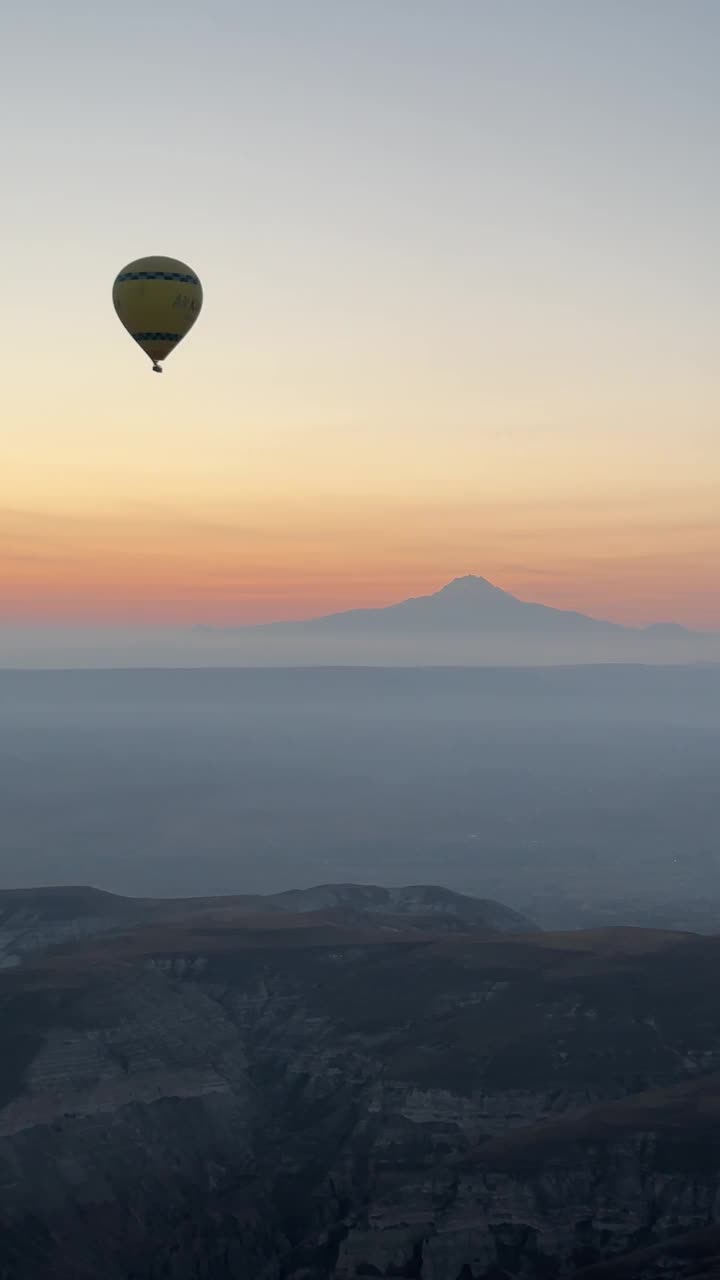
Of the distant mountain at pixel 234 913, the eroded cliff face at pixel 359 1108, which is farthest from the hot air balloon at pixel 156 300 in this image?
the distant mountain at pixel 234 913

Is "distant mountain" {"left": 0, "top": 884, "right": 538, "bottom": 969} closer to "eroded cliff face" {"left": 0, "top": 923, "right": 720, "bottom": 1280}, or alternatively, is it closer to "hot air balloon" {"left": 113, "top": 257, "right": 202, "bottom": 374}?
"eroded cliff face" {"left": 0, "top": 923, "right": 720, "bottom": 1280}

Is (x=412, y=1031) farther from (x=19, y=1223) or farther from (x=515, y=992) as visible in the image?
(x=19, y=1223)

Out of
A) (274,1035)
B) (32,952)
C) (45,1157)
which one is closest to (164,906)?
(32,952)

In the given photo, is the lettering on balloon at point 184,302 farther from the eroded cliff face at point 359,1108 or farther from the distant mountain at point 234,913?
the distant mountain at point 234,913

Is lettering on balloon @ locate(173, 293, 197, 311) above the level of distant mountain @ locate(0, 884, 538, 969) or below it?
above

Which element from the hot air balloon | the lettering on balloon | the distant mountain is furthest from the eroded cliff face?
the lettering on balloon

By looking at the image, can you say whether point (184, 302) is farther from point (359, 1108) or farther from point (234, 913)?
point (234, 913)

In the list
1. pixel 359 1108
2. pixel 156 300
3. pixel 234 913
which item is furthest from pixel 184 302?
pixel 234 913
